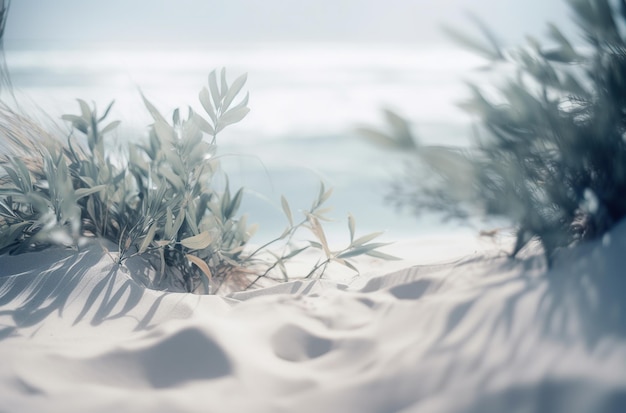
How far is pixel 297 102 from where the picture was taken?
29.4 feet

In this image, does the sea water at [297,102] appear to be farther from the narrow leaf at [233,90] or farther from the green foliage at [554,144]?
the narrow leaf at [233,90]

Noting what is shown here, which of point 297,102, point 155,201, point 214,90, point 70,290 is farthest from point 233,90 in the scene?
point 297,102

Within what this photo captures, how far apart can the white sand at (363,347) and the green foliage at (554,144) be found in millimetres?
93

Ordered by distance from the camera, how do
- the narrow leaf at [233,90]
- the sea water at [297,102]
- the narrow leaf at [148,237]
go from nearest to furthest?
1. the narrow leaf at [148,237]
2. the narrow leaf at [233,90]
3. the sea water at [297,102]

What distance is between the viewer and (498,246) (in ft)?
4.64

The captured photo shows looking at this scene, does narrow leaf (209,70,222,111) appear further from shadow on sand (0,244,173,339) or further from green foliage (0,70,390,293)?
shadow on sand (0,244,173,339)

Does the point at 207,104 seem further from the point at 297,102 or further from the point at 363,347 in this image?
the point at 297,102

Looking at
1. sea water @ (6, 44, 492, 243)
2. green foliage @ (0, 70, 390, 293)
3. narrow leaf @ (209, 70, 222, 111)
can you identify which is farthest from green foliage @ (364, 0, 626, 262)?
narrow leaf @ (209, 70, 222, 111)

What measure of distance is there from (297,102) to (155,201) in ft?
24.5

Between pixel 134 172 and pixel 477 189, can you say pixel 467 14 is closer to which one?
pixel 477 189

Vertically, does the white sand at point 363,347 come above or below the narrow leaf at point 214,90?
below

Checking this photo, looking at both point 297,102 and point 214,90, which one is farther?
point 297,102

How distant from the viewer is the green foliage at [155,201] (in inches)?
64.5

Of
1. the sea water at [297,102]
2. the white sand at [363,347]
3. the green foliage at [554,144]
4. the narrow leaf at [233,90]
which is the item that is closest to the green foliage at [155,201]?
the narrow leaf at [233,90]
